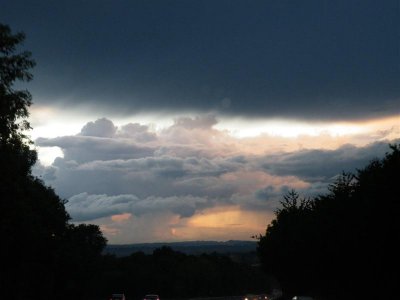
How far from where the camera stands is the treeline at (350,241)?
39906 mm

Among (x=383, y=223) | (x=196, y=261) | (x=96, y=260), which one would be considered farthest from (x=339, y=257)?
A: (x=196, y=261)

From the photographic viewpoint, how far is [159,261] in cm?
16950

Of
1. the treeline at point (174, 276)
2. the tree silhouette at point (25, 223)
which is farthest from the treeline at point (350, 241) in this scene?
the treeline at point (174, 276)

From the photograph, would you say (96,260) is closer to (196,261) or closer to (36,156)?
(36,156)

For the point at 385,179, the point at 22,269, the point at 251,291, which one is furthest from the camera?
the point at 251,291

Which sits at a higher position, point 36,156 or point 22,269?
point 36,156

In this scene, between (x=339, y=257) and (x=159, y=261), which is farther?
(x=159, y=261)

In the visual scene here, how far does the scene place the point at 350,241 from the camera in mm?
49750

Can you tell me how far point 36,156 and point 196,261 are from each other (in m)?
129

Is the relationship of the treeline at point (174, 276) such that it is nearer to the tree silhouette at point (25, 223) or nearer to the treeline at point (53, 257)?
the treeline at point (53, 257)

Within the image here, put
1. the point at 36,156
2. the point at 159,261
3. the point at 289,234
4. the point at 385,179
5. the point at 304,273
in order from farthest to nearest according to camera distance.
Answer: the point at 159,261, the point at 289,234, the point at 304,273, the point at 36,156, the point at 385,179

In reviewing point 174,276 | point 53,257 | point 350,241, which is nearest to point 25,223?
point 350,241

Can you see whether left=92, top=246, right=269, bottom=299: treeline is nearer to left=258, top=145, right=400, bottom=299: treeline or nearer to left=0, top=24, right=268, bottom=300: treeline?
left=0, top=24, right=268, bottom=300: treeline

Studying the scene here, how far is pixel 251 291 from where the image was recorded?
184 m
